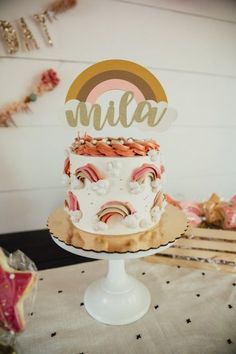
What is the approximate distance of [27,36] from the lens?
1.02 meters

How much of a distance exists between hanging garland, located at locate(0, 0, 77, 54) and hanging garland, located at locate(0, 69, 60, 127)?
12cm

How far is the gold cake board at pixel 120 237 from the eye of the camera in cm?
67

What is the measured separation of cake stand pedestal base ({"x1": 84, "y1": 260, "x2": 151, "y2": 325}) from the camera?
0.76 m

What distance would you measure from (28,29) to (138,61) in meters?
0.49

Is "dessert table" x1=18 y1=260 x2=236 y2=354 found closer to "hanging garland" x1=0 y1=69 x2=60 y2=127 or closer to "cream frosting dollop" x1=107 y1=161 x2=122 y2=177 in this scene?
"cream frosting dollop" x1=107 y1=161 x2=122 y2=177

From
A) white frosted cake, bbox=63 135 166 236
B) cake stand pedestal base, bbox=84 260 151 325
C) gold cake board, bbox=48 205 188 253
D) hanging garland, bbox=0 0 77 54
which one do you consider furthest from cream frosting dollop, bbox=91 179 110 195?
hanging garland, bbox=0 0 77 54

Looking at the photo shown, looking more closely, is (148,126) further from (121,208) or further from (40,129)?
(40,129)

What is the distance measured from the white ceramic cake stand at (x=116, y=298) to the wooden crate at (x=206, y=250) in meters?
0.23

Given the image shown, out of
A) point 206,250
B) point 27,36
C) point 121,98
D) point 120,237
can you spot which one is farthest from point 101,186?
point 27,36

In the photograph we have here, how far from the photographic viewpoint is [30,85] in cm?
106

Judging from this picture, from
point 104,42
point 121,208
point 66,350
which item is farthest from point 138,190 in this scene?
point 104,42

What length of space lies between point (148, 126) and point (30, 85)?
0.57m

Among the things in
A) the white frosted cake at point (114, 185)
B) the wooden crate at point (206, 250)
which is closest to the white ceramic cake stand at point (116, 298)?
the white frosted cake at point (114, 185)

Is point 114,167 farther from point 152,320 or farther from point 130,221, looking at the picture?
point 152,320
